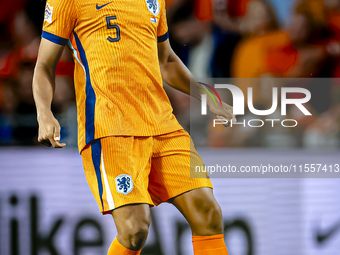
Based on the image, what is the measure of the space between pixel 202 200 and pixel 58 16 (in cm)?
99

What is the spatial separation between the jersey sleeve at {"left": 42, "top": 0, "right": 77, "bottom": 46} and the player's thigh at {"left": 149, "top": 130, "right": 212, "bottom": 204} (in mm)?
603

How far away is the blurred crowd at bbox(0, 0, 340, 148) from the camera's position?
3.21 metres

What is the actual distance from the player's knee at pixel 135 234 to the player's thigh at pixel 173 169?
0.73ft

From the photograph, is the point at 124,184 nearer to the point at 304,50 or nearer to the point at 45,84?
→ the point at 45,84

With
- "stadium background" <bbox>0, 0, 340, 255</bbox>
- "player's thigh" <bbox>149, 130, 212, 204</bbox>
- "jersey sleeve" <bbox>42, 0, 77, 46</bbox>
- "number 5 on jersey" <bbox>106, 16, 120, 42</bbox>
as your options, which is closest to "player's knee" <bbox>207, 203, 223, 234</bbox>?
"player's thigh" <bbox>149, 130, 212, 204</bbox>

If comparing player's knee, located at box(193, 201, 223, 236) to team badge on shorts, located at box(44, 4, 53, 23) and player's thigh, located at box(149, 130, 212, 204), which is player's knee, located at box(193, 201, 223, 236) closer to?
player's thigh, located at box(149, 130, 212, 204)

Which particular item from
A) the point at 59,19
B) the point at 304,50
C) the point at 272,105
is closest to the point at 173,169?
the point at 59,19

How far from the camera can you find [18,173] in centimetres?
301

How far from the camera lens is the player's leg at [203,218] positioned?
1.93 meters

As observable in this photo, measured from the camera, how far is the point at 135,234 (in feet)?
5.88

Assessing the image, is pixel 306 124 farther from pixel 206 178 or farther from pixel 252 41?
pixel 206 178

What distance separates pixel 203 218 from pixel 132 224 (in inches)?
12.8

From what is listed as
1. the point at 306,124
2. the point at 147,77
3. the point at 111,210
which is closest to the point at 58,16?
the point at 147,77

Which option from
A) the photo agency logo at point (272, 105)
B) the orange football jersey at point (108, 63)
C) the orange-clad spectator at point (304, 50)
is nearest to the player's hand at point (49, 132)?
the orange football jersey at point (108, 63)
